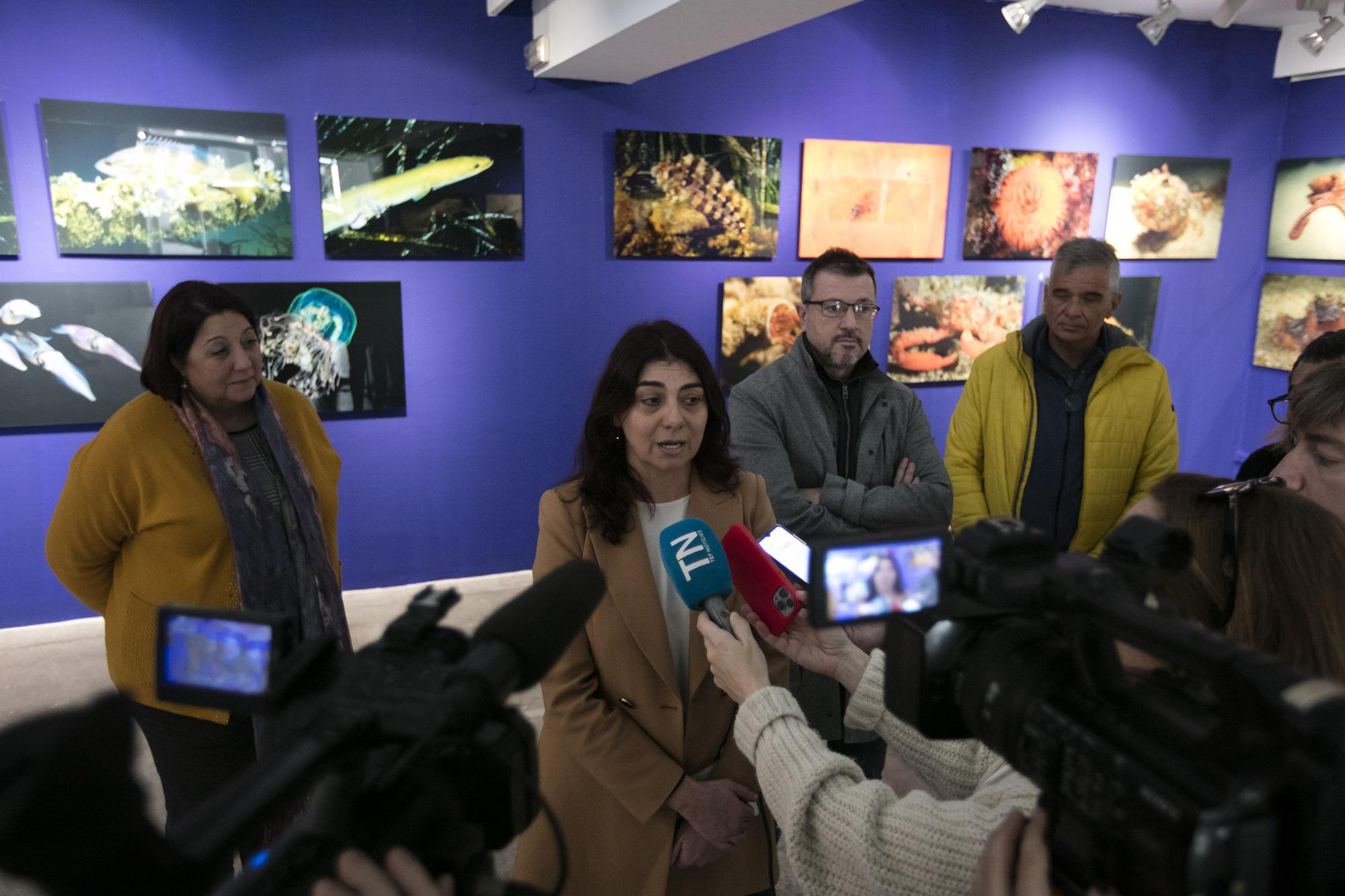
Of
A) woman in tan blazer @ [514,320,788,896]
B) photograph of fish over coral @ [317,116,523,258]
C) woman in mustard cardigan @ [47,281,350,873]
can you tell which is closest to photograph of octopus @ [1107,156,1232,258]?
photograph of fish over coral @ [317,116,523,258]

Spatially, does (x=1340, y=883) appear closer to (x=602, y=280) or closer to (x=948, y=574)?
(x=948, y=574)

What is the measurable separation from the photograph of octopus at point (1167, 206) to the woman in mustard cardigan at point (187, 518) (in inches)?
198

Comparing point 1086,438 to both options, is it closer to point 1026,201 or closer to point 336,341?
point 1026,201

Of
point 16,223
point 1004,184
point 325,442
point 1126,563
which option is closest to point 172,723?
point 325,442

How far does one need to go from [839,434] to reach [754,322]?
213cm

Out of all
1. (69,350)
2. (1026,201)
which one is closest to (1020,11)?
(1026,201)

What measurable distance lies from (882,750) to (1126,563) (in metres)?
1.90

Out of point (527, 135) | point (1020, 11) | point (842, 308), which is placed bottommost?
point (842, 308)

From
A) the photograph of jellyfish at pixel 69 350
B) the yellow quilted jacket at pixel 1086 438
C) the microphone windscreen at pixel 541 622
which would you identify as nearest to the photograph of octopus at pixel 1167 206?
the yellow quilted jacket at pixel 1086 438

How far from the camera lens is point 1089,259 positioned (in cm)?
263

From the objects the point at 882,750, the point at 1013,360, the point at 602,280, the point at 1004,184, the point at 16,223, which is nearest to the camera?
the point at 882,750

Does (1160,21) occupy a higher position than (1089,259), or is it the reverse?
(1160,21)

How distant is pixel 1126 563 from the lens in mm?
774

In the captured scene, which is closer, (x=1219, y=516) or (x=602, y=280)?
(x=1219, y=516)
